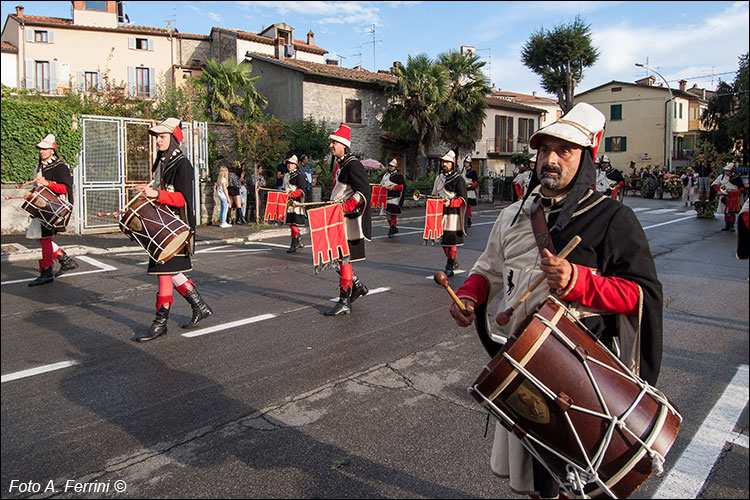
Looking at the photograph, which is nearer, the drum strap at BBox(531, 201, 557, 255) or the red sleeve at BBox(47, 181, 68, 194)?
the drum strap at BBox(531, 201, 557, 255)

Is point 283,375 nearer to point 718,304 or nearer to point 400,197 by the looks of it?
point 718,304

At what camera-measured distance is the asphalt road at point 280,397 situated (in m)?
3.12

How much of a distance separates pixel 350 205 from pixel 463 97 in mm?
27438

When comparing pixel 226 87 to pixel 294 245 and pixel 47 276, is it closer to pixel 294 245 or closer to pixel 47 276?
pixel 294 245

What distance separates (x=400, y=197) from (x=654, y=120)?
141 ft

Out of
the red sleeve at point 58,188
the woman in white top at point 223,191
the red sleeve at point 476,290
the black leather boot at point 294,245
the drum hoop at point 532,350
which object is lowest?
the black leather boot at point 294,245

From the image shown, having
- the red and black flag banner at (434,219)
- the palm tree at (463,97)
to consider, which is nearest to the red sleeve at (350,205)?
the red and black flag banner at (434,219)

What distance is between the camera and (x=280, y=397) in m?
4.27

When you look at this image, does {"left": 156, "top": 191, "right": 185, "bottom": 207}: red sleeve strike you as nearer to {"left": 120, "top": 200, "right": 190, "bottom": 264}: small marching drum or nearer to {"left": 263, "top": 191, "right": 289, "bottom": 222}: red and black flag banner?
{"left": 120, "top": 200, "right": 190, "bottom": 264}: small marching drum

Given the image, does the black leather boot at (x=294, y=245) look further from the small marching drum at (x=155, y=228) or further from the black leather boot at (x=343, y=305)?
the small marching drum at (x=155, y=228)

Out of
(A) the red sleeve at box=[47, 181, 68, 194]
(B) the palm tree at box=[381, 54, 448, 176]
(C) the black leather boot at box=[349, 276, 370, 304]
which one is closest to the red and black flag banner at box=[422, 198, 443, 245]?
(C) the black leather boot at box=[349, 276, 370, 304]

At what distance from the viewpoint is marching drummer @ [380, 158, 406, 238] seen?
49.0 feet

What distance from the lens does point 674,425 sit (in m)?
2.03

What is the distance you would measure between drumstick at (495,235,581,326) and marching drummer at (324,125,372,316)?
4491 millimetres
